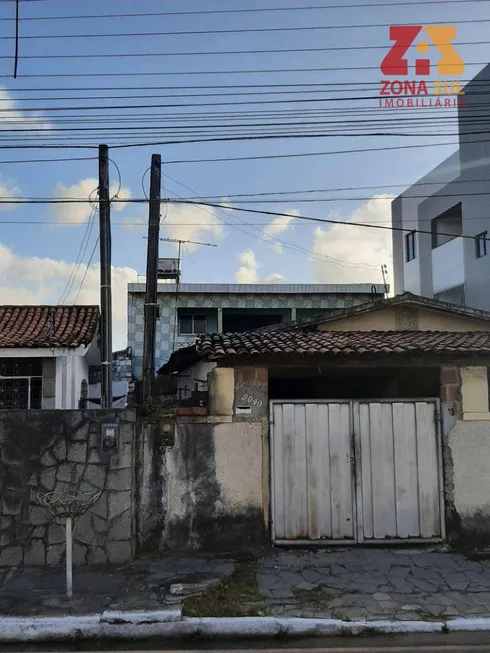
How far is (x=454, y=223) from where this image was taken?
26516 mm

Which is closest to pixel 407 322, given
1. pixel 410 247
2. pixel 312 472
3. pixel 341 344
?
pixel 341 344

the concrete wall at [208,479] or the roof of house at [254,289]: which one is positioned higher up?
the roof of house at [254,289]

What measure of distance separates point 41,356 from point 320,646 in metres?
10.5

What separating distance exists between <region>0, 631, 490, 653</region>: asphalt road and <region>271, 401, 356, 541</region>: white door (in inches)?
87.0

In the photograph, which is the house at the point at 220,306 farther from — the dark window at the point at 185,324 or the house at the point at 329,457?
the house at the point at 329,457

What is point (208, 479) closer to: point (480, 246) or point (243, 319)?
point (243, 319)

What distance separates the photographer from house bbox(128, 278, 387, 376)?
24.2 m

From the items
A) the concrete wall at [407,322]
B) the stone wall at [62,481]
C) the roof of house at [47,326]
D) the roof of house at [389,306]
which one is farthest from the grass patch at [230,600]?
the roof of house at [47,326]

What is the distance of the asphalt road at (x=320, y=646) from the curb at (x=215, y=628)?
0.07 m

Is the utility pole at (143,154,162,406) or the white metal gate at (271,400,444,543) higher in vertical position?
the utility pole at (143,154,162,406)

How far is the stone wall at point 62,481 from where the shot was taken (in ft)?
21.1

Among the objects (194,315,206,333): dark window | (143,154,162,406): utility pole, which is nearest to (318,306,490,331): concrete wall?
(143,154,162,406): utility pole

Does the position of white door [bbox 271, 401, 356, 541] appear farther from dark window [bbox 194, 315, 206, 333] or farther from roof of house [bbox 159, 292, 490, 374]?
dark window [bbox 194, 315, 206, 333]

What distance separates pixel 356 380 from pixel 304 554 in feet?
14.7
